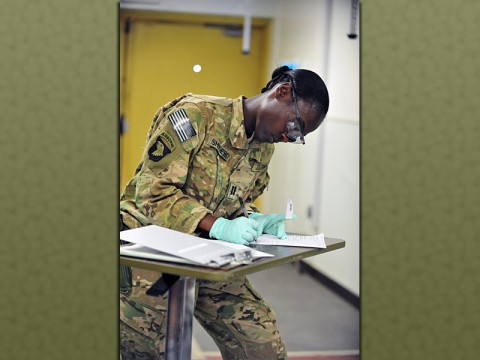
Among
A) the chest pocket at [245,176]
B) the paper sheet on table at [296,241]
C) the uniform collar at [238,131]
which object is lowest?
the paper sheet on table at [296,241]

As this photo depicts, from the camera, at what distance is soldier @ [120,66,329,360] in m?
1.82

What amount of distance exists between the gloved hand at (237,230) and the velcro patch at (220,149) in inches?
10.5

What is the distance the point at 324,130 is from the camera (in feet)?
6.19

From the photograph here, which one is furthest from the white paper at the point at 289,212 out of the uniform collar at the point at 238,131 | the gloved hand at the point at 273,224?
the uniform collar at the point at 238,131

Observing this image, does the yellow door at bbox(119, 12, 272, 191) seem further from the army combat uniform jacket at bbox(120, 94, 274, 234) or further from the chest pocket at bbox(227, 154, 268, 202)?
the chest pocket at bbox(227, 154, 268, 202)

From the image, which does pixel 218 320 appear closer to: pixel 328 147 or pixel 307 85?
pixel 328 147

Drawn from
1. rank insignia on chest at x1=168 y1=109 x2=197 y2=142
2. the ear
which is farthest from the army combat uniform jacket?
the ear

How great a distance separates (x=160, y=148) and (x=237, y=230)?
0.30 meters

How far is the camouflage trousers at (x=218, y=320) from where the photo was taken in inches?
74.2

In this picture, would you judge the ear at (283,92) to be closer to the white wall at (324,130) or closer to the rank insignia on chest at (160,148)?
the white wall at (324,130)

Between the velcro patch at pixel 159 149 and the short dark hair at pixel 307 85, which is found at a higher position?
the short dark hair at pixel 307 85
